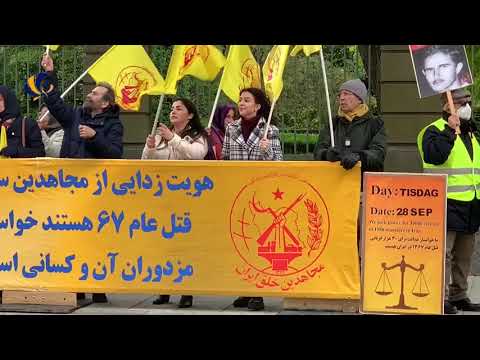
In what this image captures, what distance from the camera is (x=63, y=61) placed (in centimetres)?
1317

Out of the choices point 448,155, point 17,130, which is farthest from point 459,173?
point 17,130

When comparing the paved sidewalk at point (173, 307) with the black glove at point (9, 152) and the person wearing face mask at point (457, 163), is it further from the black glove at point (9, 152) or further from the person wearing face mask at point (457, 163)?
the black glove at point (9, 152)

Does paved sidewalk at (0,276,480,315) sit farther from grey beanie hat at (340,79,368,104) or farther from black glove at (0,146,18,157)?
grey beanie hat at (340,79,368,104)

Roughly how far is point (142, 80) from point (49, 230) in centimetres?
212

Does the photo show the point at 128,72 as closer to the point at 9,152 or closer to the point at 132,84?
the point at 132,84

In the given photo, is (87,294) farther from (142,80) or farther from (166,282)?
(142,80)

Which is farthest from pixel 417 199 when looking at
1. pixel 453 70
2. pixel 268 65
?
pixel 268 65

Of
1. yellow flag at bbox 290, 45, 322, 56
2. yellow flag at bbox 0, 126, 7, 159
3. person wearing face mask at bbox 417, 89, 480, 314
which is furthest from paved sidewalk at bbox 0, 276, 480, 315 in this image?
yellow flag at bbox 290, 45, 322, 56

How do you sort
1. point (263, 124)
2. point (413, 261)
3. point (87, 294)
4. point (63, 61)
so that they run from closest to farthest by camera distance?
point (413, 261) → point (263, 124) → point (87, 294) → point (63, 61)

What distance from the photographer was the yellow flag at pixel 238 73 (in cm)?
1007

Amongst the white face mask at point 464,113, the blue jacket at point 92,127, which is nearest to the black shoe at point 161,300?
the blue jacket at point 92,127

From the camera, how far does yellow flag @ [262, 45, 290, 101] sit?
925 cm

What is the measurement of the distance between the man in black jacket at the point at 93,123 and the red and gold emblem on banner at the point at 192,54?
1.32 metres

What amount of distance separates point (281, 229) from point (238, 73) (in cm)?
214
